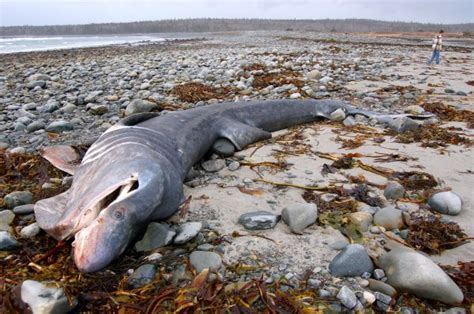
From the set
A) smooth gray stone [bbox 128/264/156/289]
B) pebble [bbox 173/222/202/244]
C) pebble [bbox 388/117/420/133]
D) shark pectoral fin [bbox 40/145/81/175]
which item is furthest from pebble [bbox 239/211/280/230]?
pebble [bbox 388/117/420/133]

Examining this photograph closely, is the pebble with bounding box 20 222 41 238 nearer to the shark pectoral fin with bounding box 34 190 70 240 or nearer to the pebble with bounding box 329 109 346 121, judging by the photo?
the shark pectoral fin with bounding box 34 190 70 240

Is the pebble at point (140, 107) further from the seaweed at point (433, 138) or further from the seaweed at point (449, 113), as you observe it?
the seaweed at point (449, 113)

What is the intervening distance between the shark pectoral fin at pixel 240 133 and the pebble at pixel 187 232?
6.25ft

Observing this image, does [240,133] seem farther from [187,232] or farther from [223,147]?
[187,232]

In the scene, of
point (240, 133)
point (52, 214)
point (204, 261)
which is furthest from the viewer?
point (240, 133)

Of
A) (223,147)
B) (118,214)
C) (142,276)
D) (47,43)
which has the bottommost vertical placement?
(142,276)

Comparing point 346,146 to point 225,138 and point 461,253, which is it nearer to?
point 225,138

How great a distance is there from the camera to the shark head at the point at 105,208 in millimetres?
2230

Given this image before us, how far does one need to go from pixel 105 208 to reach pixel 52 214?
0.61 metres

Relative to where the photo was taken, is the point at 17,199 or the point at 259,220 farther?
the point at 17,199

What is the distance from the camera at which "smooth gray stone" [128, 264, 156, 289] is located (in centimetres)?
232

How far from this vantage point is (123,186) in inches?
101

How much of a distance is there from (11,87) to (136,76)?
2699mm

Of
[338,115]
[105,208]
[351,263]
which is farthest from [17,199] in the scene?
[338,115]
